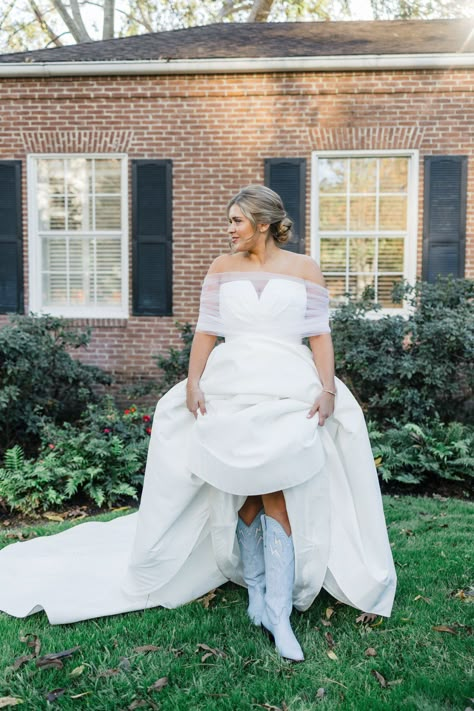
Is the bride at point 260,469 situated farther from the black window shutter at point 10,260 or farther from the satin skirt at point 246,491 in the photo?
the black window shutter at point 10,260

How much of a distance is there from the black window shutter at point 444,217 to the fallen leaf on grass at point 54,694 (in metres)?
6.73

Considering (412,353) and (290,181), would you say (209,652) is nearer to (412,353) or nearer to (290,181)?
(412,353)

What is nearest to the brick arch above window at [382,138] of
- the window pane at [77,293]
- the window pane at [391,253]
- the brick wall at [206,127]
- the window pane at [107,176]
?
the brick wall at [206,127]

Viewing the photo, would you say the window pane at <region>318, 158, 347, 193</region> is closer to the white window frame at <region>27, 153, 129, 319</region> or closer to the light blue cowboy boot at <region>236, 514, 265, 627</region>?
the white window frame at <region>27, 153, 129, 319</region>

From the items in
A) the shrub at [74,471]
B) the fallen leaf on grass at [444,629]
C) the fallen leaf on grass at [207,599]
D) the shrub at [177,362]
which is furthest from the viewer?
the shrub at [177,362]

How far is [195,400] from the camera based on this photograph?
3.06 meters

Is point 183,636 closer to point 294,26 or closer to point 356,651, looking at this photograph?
point 356,651

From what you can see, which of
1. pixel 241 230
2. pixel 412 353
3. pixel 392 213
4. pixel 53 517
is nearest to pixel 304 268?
pixel 241 230

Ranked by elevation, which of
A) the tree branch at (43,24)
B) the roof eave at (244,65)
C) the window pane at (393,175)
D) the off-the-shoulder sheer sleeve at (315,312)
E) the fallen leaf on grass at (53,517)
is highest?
the tree branch at (43,24)

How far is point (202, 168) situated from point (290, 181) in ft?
3.68

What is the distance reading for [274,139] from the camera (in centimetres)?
814

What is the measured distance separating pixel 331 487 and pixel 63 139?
6746 mm

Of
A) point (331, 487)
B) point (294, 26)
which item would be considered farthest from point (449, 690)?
point (294, 26)

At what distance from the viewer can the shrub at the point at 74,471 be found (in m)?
5.14
